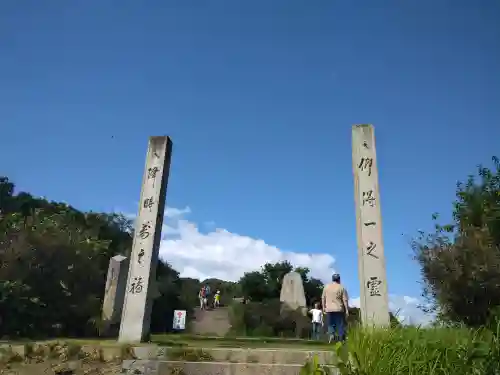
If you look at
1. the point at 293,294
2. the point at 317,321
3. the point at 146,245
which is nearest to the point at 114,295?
the point at 317,321

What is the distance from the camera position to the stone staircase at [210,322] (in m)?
21.1

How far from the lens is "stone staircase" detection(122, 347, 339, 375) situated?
20.2 ft

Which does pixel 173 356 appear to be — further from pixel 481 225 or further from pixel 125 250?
pixel 125 250

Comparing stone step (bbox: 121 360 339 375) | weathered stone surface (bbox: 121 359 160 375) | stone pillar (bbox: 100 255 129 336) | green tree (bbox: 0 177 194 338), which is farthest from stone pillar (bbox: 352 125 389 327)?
stone pillar (bbox: 100 255 129 336)

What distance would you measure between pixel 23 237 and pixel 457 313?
15660mm

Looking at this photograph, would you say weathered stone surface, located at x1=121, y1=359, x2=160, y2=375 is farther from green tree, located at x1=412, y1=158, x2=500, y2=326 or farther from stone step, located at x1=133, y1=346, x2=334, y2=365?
green tree, located at x1=412, y1=158, x2=500, y2=326

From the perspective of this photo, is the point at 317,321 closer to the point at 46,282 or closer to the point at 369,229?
the point at 369,229

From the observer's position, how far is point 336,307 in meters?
→ 8.84

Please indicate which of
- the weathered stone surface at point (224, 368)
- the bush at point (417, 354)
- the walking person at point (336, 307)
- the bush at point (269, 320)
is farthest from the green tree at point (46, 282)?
the bush at point (417, 354)

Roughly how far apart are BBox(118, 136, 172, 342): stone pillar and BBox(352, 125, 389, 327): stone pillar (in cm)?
385

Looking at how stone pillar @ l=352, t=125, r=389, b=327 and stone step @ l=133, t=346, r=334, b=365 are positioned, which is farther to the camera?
stone pillar @ l=352, t=125, r=389, b=327

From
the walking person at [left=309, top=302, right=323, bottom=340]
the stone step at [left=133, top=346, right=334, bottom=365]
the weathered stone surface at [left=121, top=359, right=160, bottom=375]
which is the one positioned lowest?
the weathered stone surface at [left=121, top=359, right=160, bottom=375]

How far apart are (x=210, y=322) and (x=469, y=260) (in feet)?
41.3

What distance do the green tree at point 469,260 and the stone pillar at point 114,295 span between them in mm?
11997
